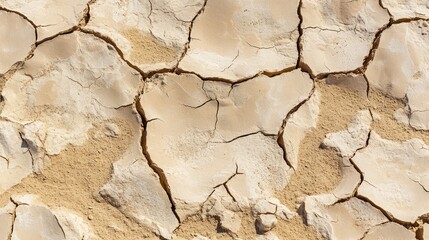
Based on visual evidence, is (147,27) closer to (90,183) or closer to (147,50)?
(147,50)

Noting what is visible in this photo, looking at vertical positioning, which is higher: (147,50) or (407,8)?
(407,8)

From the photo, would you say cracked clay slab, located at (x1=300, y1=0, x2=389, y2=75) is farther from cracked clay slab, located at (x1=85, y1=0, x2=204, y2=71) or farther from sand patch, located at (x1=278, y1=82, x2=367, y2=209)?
cracked clay slab, located at (x1=85, y1=0, x2=204, y2=71)

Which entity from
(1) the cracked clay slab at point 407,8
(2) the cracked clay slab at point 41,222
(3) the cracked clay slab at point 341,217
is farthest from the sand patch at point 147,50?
(1) the cracked clay slab at point 407,8

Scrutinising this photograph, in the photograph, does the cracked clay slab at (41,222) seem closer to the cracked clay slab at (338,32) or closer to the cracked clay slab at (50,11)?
the cracked clay slab at (50,11)

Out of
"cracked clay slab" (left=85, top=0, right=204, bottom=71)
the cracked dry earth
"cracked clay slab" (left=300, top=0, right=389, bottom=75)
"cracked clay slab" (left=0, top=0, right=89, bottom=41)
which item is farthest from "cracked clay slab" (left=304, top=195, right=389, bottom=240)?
"cracked clay slab" (left=0, top=0, right=89, bottom=41)

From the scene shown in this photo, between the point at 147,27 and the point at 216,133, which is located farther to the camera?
the point at 147,27

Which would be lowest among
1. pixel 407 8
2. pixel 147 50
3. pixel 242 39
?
pixel 147 50

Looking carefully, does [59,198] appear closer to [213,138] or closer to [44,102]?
[44,102]

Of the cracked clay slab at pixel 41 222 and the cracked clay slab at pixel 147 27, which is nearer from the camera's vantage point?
the cracked clay slab at pixel 41 222

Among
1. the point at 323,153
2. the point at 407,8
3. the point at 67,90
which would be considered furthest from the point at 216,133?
the point at 407,8
